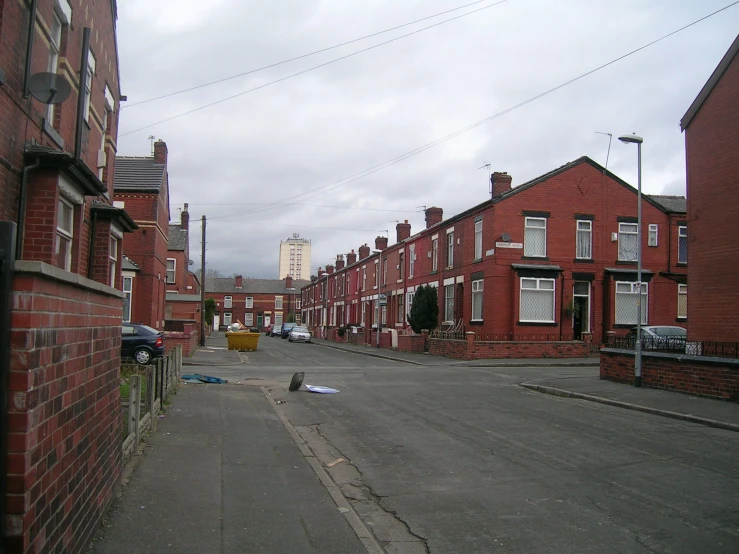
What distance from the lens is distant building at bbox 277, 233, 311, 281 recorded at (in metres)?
170

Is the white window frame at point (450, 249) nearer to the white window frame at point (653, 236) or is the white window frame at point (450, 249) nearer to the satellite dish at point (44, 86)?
the white window frame at point (653, 236)

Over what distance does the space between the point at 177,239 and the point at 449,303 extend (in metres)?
25.2

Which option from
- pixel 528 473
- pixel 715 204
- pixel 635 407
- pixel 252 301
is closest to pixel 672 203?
pixel 715 204

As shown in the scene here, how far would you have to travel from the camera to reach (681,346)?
16938mm

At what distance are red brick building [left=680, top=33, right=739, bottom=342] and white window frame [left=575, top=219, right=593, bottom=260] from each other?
13.5 meters

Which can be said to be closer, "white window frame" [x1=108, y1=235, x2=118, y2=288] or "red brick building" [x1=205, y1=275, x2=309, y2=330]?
"white window frame" [x1=108, y1=235, x2=118, y2=288]

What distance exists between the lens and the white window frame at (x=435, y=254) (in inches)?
1474

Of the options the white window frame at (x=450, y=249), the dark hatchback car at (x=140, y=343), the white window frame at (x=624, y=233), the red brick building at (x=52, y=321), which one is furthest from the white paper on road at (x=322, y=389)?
the white window frame at (x=624, y=233)

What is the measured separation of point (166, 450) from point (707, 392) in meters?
12.0

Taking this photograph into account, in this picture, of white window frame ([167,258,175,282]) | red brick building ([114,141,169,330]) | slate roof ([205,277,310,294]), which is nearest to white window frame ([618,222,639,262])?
red brick building ([114,141,169,330])

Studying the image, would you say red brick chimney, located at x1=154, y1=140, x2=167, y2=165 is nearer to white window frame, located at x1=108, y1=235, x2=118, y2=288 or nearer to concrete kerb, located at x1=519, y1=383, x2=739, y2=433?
white window frame, located at x1=108, y1=235, x2=118, y2=288

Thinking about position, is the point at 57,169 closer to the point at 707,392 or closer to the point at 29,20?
the point at 29,20

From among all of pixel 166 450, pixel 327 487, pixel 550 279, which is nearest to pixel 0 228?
pixel 327 487

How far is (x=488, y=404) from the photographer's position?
1423 cm
